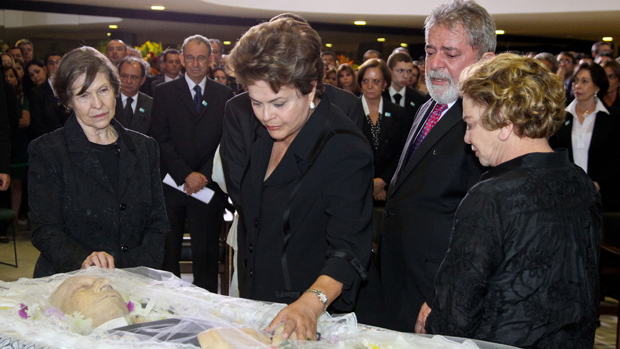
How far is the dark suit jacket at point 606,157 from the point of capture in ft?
15.2

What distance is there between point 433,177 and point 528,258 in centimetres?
64

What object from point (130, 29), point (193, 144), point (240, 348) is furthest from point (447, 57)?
point (130, 29)

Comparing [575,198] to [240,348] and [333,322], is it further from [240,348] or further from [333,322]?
[240,348]

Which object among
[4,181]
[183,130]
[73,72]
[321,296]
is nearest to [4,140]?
[4,181]

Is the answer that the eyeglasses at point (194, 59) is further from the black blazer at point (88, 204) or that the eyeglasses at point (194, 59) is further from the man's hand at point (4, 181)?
the black blazer at point (88, 204)

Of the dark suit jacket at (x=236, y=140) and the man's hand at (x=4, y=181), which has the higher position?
the dark suit jacket at (x=236, y=140)

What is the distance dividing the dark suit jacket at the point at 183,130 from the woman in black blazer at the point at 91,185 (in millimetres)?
1854

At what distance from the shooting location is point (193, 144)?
4242mm

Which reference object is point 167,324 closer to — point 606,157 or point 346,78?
point 606,157

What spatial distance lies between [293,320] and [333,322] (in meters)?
0.19

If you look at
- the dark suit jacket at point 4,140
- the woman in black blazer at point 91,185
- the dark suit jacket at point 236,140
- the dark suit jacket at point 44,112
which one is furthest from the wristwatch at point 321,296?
the dark suit jacket at point 44,112

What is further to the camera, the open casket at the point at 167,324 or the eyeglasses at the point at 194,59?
the eyeglasses at the point at 194,59

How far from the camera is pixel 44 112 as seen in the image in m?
6.55

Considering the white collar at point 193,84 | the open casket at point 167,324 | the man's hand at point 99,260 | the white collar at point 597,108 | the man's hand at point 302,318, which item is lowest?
the open casket at point 167,324
